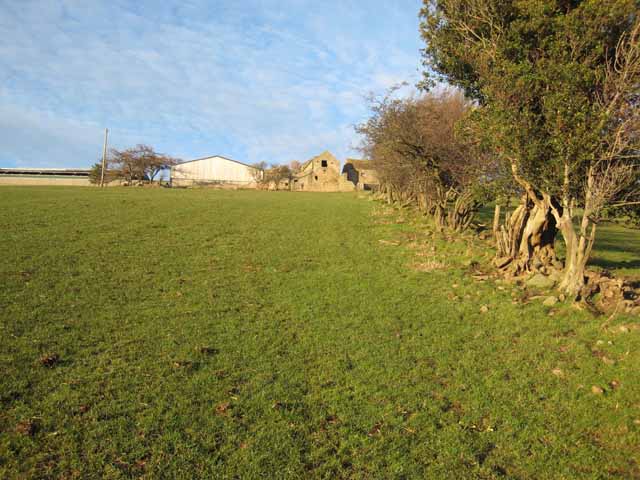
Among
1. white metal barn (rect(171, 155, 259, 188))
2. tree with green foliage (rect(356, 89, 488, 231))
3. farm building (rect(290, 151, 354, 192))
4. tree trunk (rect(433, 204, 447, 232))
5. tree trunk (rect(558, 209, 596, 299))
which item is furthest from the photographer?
white metal barn (rect(171, 155, 259, 188))

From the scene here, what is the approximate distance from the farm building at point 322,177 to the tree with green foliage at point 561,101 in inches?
2687

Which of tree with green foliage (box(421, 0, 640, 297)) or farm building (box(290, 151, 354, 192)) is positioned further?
farm building (box(290, 151, 354, 192))

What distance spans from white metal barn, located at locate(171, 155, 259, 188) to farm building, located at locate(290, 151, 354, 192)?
1076 cm

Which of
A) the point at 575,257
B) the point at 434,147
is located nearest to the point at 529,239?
the point at 575,257

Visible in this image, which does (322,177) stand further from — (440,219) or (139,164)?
(440,219)

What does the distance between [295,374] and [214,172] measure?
299 feet

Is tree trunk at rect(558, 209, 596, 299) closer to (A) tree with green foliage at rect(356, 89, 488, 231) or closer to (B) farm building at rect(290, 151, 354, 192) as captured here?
(A) tree with green foliage at rect(356, 89, 488, 231)

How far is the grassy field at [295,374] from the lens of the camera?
19.1ft

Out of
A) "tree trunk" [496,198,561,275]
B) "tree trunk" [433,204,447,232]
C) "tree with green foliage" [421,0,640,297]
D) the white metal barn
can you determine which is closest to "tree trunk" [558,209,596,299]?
"tree with green foliage" [421,0,640,297]

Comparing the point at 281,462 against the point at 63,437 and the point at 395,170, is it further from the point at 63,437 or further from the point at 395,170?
the point at 395,170

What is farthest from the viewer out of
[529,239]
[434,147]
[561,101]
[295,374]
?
[434,147]

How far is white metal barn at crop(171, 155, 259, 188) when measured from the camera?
93.5 meters

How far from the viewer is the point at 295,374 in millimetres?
8016

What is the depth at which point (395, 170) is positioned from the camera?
2803 centimetres
